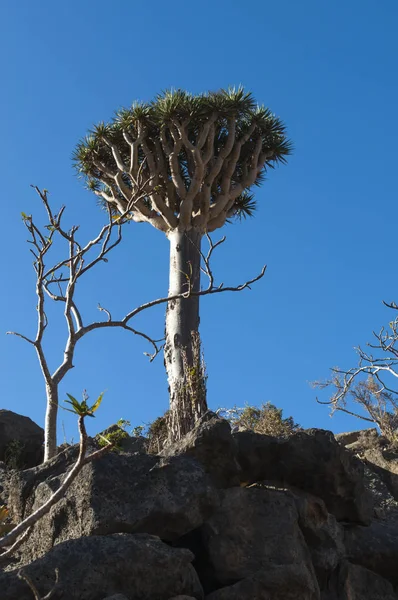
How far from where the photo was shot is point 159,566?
3592 millimetres

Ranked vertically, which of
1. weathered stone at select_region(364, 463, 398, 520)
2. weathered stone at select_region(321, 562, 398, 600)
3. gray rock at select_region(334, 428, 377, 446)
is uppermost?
gray rock at select_region(334, 428, 377, 446)

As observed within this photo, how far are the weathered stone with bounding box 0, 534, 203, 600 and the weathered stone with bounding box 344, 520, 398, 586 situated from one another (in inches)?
57.7

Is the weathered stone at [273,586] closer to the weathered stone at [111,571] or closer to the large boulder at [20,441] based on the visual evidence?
→ the weathered stone at [111,571]

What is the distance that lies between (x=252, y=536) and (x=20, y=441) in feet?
11.7

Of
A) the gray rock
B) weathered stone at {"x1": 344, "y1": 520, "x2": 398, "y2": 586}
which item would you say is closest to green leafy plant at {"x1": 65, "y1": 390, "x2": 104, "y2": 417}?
weathered stone at {"x1": 344, "y1": 520, "x2": 398, "y2": 586}

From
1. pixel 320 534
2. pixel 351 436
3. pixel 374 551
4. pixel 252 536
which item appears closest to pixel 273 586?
pixel 252 536

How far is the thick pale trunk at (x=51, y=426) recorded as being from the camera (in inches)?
241

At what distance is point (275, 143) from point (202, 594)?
33.3 ft

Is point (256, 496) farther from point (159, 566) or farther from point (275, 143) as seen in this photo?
point (275, 143)

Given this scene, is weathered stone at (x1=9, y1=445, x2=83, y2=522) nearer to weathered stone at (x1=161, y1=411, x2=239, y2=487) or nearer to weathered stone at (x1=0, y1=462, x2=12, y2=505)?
weathered stone at (x1=0, y1=462, x2=12, y2=505)

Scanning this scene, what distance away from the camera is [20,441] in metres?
7.04

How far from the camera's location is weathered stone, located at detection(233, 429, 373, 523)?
15.6 feet

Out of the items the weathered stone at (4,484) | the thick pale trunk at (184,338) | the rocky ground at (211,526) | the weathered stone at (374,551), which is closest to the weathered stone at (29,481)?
the rocky ground at (211,526)

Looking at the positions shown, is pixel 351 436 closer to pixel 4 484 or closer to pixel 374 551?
pixel 374 551
